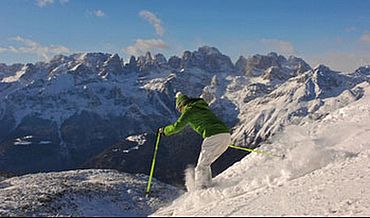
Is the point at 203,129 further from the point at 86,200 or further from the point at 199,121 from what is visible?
the point at 86,200

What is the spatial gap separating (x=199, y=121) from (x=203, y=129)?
0.33 metres

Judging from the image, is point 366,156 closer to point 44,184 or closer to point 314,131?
point 314,131

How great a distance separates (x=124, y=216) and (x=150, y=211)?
1.43 m

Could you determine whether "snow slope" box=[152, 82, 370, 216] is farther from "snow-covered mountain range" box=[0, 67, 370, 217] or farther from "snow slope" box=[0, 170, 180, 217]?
"snow slope" box=[0, 170, 180, 217]

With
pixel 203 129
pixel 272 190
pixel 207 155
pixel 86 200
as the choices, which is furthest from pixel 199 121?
pixel 86 200

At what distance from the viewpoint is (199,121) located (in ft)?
60.5

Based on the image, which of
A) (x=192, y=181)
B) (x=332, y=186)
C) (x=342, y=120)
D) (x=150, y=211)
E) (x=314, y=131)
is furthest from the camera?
(x=342, y=120)

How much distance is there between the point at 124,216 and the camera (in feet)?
56.9

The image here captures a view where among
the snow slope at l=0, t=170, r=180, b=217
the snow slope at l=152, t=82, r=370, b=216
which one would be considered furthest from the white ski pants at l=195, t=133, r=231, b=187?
the snow slope at l=0, t=170, r=180, b=217

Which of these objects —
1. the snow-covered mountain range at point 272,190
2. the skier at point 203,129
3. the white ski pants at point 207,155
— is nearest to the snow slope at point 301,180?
Answer: the snow-covered mountain range at point 272,190

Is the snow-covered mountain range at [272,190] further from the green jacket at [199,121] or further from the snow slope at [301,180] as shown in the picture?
the green jacket at [199,121]

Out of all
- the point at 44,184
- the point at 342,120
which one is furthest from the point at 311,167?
the point at 44,184

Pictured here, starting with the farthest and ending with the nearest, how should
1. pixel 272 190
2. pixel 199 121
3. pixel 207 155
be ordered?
pixel 207 155 < pixel 199 121 < pixel 272 190

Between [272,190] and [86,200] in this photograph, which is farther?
Result: [86,200]
